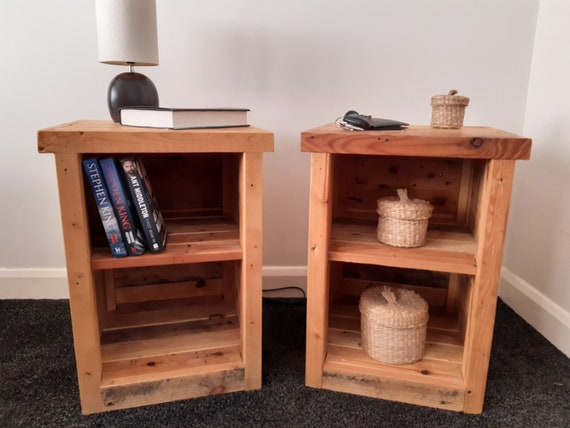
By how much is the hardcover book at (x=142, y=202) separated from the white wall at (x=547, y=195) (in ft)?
3.93

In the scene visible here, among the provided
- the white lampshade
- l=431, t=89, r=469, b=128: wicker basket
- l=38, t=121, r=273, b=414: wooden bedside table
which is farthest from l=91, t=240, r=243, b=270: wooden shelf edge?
l=431, t=89, r=469, b=128: wicker basket

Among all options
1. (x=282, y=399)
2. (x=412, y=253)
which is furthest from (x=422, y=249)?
(x=282, y=399)

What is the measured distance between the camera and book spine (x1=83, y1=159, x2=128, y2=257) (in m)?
0.93

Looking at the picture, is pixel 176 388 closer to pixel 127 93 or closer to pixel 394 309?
pixel 394 309

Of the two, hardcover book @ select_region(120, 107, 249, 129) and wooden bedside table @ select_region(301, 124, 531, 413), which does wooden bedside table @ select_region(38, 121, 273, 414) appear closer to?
hardcover book @ select_region(120, 107, 249, 129)

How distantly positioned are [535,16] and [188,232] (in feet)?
4.47

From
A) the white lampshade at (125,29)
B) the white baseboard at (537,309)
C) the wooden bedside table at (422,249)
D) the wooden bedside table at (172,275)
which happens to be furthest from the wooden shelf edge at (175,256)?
the white baseboard at (537,309)

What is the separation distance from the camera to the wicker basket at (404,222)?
103 cm

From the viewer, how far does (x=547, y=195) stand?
4.53 ft

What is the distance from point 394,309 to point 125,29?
3.24 ft

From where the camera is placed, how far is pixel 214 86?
4.72 ft

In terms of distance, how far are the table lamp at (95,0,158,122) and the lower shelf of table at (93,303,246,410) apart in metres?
0.60

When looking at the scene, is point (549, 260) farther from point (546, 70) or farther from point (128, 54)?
point (128, 54)

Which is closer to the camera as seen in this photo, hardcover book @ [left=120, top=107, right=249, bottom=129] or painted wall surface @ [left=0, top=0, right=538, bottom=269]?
hardcover book @ [left=120, top=107, right=249, bottom=129]
